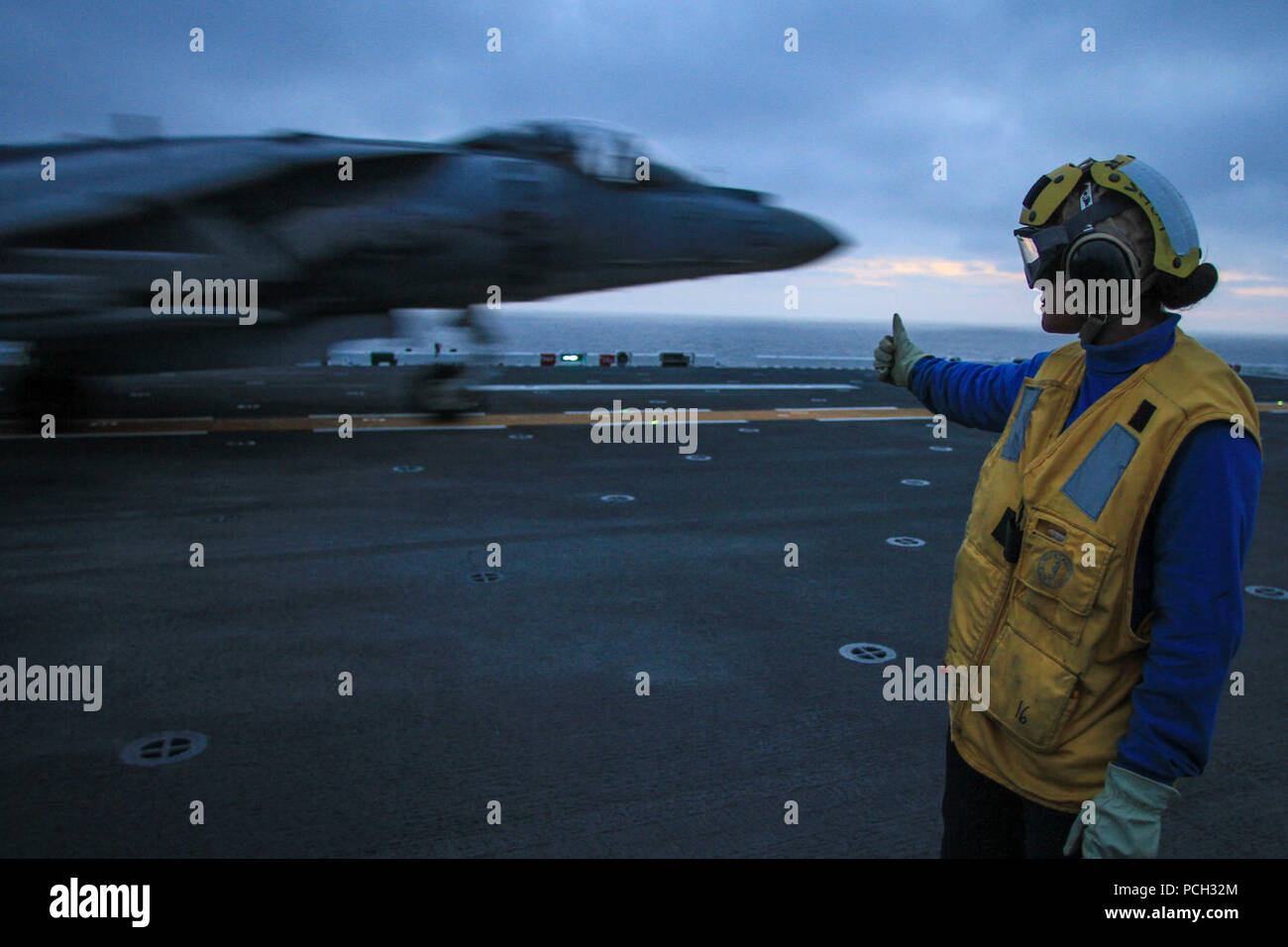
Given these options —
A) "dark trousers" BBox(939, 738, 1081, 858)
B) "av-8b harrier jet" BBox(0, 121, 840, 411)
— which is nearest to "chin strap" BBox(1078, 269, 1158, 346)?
"dark trousers" BBox(939, 738, 1081, 858)

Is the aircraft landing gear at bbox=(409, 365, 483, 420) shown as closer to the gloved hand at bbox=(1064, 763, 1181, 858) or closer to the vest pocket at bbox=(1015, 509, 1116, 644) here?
the vest pocket at bbox=(1015, 509, 1116, 644)

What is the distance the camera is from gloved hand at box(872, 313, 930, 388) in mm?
2598

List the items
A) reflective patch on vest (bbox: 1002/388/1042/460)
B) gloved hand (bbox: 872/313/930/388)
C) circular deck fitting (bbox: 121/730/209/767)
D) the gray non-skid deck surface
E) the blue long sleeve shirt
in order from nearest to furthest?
the blue long sleeve shirt
reflective patch on vest (bbox: 1002/388/1042/460)
gloved hand (bbox: 872/313/930/388)
the gray non-skid deck surface
circular deck fitting (bbox: 121/730/209/767)

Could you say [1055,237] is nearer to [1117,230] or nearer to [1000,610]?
[1117,230]

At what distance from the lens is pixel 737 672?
425 cm

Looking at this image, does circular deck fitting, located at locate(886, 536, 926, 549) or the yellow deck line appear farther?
the yellow deck line

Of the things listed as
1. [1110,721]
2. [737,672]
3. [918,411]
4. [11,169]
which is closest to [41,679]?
[737,672]

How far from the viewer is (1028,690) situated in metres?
1.78

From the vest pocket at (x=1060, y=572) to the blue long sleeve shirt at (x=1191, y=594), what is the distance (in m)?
0.10

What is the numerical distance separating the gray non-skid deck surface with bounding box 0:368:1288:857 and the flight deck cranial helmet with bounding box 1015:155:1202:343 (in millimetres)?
2045

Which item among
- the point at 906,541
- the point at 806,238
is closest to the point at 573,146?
Result: the point at 806,238

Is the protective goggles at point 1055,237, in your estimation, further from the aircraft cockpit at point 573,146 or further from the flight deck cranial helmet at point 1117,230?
the aircraft cockpit at point 573,146

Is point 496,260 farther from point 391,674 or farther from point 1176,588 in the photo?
point 1176,588

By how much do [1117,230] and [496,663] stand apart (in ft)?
11.3
